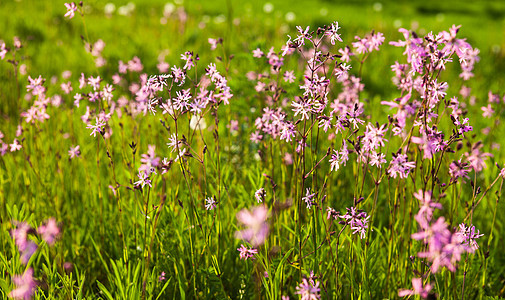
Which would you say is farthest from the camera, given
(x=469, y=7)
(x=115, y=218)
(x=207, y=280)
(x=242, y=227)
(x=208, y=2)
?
(x=469, y=7)

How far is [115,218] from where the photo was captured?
2.74 meters

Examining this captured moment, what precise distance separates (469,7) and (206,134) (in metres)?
10.7

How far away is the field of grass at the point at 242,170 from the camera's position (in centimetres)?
165

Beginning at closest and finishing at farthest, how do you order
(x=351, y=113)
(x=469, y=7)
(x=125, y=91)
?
(x=351, y=113) < (x=125, y=91) < (x=469, y=7)

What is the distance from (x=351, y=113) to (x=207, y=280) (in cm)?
111

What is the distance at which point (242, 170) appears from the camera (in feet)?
11.1

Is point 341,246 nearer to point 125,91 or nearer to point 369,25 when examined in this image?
point 125,91

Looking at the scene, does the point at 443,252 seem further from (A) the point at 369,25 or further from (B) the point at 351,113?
(A) the point at 369,25

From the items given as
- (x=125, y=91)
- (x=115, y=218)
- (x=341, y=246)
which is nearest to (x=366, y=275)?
(x=341, y=246)

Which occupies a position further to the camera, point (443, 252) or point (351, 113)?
point (351, 113)

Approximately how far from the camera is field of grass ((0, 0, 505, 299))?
1.65 m

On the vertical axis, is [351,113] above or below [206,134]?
below

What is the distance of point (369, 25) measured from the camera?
26.2 ft

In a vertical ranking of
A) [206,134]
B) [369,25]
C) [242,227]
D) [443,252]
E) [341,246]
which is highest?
[369,25]
